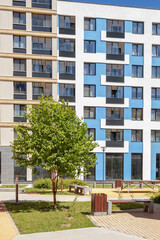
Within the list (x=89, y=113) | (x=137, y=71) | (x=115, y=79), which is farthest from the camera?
(x=137, y=71)

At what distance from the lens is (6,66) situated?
3444cm

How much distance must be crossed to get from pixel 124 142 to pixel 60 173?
22.0 meters

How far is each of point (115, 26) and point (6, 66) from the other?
51.1ft

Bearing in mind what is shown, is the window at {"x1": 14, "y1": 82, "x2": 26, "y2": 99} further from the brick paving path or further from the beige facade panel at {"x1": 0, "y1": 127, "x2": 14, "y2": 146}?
the brick paving path

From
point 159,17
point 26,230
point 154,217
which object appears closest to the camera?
point 26,230

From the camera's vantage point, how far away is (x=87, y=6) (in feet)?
119

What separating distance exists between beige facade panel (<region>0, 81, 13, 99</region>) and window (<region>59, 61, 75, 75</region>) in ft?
22.2

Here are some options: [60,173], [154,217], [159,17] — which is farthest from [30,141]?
[159,17]

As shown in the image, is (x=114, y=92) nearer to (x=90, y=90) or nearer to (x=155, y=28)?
(x=90, y=90)

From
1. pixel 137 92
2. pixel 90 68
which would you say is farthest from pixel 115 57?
pixel 137 92

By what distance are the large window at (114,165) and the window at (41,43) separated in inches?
639

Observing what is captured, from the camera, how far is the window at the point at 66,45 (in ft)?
117

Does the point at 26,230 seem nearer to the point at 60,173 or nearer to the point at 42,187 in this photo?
the point at 60,173

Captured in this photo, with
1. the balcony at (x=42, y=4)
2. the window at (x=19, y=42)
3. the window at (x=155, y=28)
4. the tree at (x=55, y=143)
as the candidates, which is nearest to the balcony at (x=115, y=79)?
the window at (x=155, y=28)
